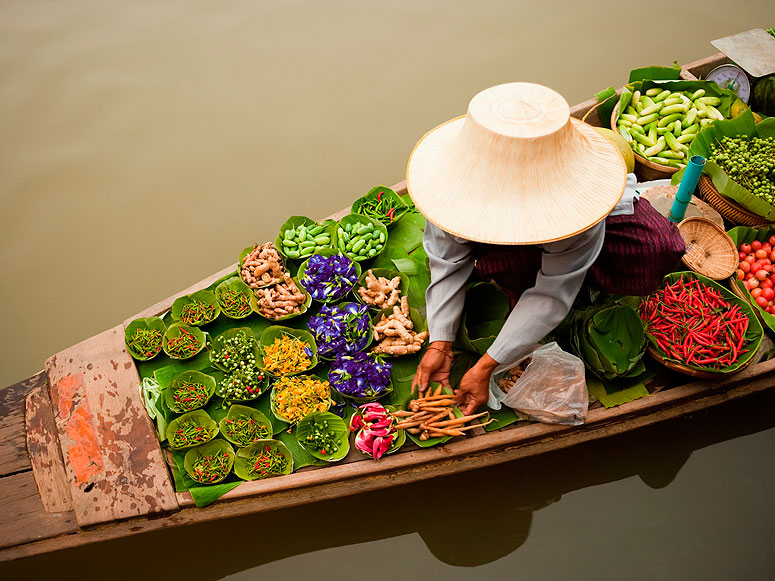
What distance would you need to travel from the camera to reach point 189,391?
2.50m

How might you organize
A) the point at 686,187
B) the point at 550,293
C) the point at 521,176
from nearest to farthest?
the point at 521,176 < the point at 550,293 < the point at 686,187

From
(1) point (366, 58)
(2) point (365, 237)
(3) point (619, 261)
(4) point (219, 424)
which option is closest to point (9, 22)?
(1) point (366, 58)

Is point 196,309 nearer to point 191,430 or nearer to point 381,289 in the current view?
point 191,430

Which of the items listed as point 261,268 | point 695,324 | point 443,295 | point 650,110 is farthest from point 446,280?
point 650,110

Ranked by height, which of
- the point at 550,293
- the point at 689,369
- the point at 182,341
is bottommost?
the point at 689,369

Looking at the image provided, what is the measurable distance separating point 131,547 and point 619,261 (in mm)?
2535

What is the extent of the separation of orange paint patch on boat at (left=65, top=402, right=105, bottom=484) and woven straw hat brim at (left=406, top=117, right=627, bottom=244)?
1671mm

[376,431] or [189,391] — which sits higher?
[189,391]

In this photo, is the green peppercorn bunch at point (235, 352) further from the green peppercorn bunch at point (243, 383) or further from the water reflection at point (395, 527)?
the water reflection at point (395, 527)

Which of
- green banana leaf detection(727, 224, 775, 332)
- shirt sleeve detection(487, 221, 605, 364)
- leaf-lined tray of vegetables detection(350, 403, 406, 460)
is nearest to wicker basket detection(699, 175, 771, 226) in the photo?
green banana leaf detection(727, 224, 775, 332)

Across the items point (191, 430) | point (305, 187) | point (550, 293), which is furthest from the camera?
point (305, 187)

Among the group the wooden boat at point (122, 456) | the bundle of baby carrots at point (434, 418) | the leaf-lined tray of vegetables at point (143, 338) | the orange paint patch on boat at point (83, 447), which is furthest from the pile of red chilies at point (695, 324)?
the orange paint patch on boat at point (83, 447)

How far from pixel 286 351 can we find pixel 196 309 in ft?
1.66

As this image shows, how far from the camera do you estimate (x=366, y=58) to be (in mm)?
4512
